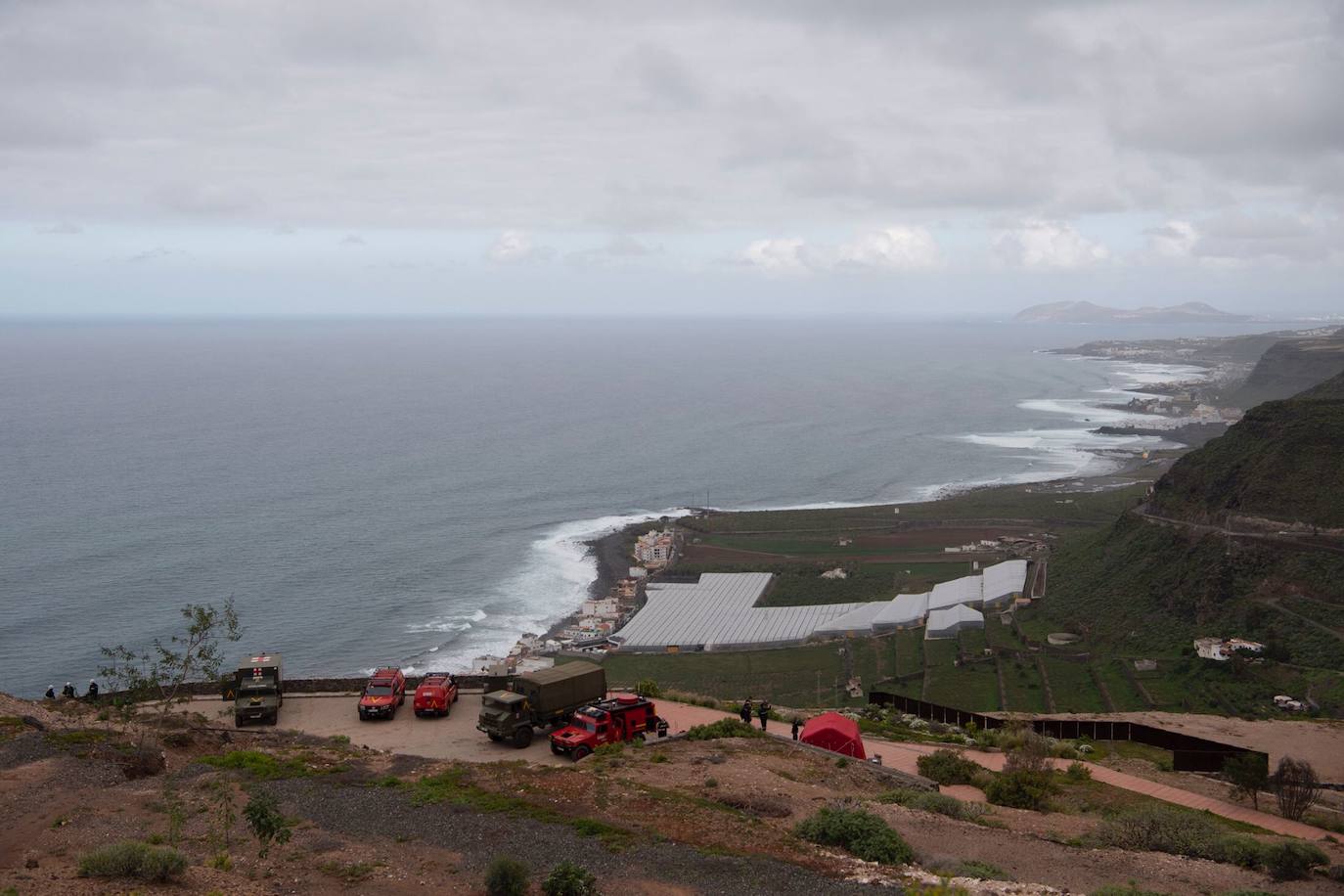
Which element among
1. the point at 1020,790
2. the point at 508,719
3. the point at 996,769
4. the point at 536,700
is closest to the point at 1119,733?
the point at 996,769

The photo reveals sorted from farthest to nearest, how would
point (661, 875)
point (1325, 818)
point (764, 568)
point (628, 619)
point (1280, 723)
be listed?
point (764, 568) → point (628, 619) → point (1280, 723) → point (1325, 818) → point (661, 875)

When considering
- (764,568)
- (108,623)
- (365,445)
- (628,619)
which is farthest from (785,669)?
(365,445)

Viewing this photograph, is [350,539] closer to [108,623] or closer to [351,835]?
[108,623]

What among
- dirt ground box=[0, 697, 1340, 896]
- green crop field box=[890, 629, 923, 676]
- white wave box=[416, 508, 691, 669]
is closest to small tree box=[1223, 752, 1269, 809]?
dirt ground box=[0, 697, 1340, 896]

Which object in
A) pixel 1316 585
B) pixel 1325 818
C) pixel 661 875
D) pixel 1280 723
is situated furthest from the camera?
pixel 1316 585

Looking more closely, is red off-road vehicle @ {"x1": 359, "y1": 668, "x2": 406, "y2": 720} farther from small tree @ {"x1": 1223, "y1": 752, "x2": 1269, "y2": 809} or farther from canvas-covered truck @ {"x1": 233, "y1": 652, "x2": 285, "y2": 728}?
small tree @ {"x1": 1223, "y1": 752, "x2": 1269, "y2": 809}

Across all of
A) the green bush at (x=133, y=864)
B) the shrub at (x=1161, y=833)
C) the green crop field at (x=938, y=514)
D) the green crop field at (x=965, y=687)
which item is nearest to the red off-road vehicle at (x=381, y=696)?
the green bush at (x=133, y=864)
